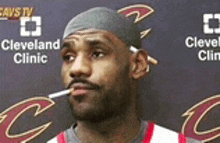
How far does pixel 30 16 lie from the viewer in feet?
3.71

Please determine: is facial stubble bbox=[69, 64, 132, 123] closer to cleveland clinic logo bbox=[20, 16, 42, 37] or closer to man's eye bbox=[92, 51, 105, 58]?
man's eye bbox=[92, 51, 105, 58]

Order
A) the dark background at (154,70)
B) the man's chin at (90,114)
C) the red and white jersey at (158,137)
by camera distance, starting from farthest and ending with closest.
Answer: the dark background at (154,70) → the red and white jersey at (158,137) → the man's chin at (90,114)

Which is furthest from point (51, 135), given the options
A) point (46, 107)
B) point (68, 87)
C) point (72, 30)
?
point (72, 30)

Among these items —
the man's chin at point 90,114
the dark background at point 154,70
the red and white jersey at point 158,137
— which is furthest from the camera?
the dark background at point 154,70

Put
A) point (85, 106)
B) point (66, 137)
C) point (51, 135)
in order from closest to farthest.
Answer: point (85, 106), point (66, 137), point (51, 135)

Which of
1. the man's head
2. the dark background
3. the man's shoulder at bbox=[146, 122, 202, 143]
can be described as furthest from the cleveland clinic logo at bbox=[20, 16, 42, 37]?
the man's shoulder at bbox=[146, 122, 202, 143]

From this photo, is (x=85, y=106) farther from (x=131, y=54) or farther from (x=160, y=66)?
(x=160, y=66)

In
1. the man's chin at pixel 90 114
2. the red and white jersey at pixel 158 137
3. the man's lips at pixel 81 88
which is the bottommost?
the red and white jersey at pixel 158 137

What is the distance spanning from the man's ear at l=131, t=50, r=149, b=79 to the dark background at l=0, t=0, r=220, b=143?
0.58 ft

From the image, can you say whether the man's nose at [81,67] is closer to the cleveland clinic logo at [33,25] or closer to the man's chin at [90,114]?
the man's chin at [90,114]

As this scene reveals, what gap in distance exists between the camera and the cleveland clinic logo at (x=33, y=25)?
1128 mm

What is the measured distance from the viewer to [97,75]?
2.84 ft

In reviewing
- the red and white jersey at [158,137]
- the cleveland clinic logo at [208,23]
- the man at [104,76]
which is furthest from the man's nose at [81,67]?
the cleveland clinic logo at [208,23]

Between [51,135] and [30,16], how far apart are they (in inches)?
16.3
